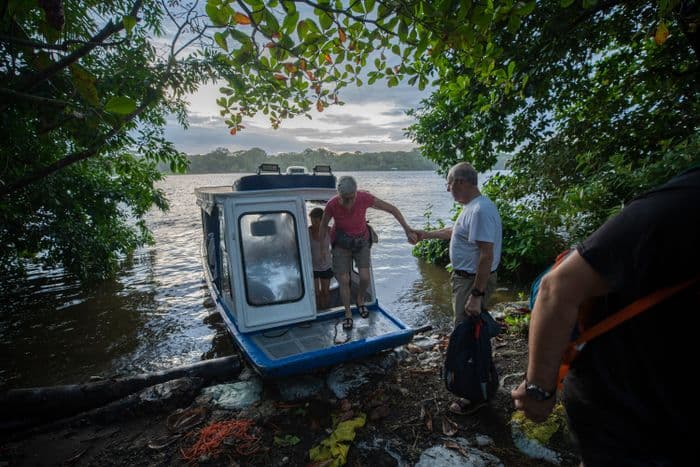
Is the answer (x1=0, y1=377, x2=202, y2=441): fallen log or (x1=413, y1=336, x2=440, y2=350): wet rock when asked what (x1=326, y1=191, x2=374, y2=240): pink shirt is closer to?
(x1=413, y1=336, x2=440, y2=350): wet rock

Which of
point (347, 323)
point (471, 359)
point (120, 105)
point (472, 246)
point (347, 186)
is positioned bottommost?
point (347, 323)

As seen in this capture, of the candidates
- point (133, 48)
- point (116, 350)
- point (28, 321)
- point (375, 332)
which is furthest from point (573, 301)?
point (28, 321)

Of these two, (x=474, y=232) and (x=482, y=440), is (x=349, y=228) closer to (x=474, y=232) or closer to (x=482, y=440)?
(x=474, y=232)

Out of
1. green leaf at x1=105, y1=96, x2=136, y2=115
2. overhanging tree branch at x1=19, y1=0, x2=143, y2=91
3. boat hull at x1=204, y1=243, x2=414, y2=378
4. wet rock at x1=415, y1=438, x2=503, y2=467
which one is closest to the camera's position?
green leaf at x1=105, y1=96, x2=136, y2=115

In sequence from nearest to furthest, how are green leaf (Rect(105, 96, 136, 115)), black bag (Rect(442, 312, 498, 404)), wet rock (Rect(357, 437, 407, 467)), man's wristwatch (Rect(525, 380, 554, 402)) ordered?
man's wristwatch (Rect(525, 380, 554, 402)) < green leaf (Rect(105, 96, 136, 115)) < wet rock (Rect(357, 437, 407, 467)) < black bag (Rect(442, 312, 498, 404))

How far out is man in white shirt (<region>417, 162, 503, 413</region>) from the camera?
3.13 meters

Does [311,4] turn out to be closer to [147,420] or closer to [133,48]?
[147,420]

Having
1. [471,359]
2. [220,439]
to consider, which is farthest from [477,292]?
[220,439]

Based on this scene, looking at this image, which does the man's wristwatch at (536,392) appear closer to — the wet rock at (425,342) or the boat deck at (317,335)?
the boat deck at (317,335)

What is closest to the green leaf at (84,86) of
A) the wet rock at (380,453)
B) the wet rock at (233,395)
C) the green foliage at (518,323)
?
the wet rock at (380,453)

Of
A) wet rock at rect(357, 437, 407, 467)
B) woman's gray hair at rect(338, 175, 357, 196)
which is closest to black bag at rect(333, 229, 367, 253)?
woman's gray hair at rect(338, 175, 357, 196)

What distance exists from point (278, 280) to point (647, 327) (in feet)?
16.0

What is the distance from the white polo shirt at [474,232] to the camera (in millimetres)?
3113

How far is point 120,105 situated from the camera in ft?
4.72
